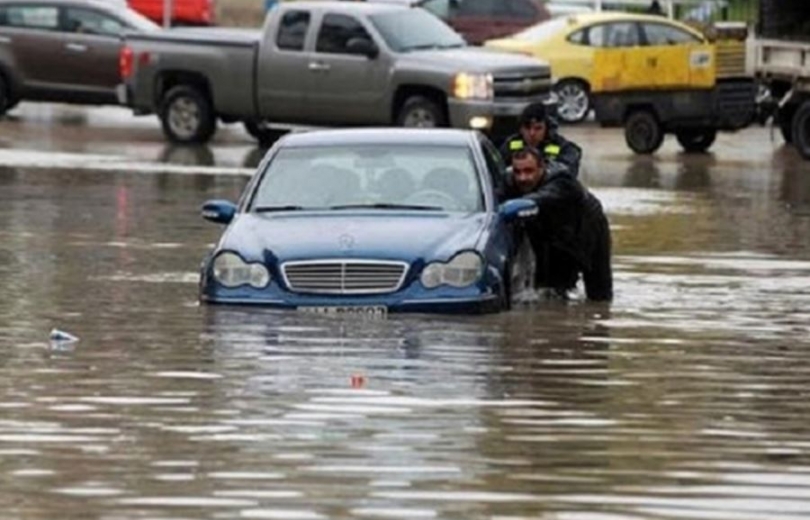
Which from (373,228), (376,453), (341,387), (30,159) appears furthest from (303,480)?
(30,159)

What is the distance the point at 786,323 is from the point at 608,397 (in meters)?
4.62

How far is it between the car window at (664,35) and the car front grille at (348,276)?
24.3 metres

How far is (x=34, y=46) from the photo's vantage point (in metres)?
43.3

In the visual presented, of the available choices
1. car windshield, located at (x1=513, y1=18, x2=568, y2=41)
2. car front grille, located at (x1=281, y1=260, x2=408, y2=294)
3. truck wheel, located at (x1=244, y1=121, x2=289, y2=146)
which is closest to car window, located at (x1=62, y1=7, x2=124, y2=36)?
truck wheel, located at (x1=244, y1=121, x2=289, y2=146)

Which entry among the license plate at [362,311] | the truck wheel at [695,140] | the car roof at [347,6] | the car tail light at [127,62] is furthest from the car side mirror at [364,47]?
the license plate at [362,311]

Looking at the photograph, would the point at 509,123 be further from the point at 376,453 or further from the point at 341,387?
the point at 376,453

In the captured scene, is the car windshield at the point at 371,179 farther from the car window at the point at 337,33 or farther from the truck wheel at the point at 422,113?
the car window at the point at 337,33

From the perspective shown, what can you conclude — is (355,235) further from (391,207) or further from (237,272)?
(391,207)

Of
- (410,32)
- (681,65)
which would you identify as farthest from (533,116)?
(681,65)

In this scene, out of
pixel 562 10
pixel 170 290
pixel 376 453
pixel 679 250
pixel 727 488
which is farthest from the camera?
pixel 562 10

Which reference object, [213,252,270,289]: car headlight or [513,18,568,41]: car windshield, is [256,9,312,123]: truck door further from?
[213,252,270,289]: car headlight

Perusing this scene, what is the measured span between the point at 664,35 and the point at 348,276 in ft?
82.1

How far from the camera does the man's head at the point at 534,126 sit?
2109cm

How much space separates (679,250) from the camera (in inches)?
1003
